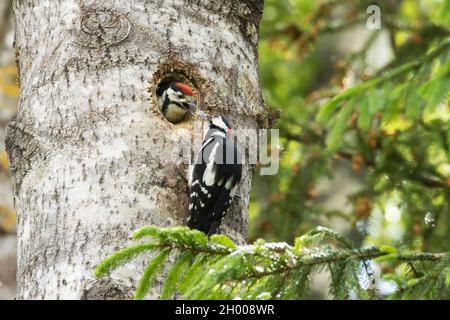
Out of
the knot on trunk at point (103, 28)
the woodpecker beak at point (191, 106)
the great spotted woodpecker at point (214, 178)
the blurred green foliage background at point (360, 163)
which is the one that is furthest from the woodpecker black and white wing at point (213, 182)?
the blurred green foliage background at point (360, 163)

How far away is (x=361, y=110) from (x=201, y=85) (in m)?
0.83

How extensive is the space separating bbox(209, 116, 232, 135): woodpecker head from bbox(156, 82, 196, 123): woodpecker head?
0.65 ft

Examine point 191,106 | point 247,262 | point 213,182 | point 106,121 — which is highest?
point 191,106

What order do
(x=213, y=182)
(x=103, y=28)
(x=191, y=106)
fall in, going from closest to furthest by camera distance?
1. (x=103, y=28)
2. (x=213, y=182)
3. (x=191, y=106)

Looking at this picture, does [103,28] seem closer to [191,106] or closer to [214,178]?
[191,106]

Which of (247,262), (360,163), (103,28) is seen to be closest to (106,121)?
(103,28)

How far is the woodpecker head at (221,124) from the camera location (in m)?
3.88

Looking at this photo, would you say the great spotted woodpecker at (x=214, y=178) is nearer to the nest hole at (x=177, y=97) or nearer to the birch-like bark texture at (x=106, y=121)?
the birch-like bark texture at (x=106, y=121)

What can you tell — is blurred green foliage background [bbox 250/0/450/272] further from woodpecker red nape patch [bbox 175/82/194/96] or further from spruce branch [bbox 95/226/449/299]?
spruce branch [bbox 95/226/449/299]

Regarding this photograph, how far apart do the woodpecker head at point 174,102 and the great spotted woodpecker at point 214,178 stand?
0.22 meters

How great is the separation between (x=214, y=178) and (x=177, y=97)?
483 millimetres

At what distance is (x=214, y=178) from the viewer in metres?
3.96

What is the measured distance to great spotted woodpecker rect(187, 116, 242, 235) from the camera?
11.8 ft

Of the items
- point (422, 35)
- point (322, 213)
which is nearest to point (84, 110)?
point (322, 213)
